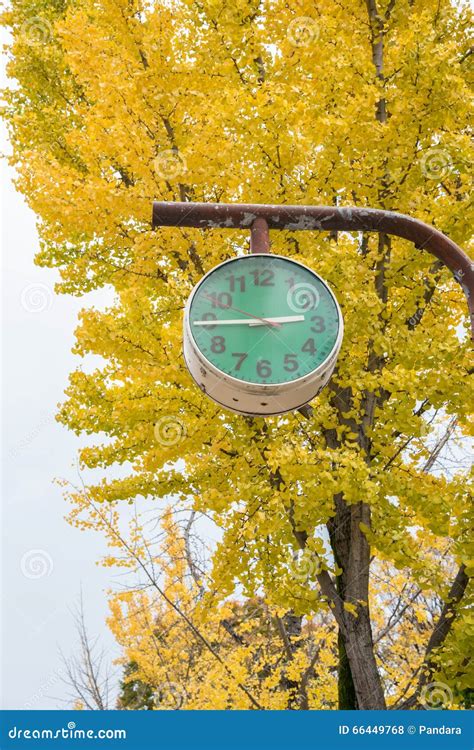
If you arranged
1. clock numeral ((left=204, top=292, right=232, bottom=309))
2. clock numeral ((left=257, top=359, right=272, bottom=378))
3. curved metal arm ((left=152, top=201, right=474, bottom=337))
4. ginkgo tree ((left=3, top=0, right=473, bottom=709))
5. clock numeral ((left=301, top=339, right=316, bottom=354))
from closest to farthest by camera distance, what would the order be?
clock numeral ((left=257, top=359, right=272, bottom=378)) < clock numeral ((left=301, top=339, right=316, bottom=354)) < clock numeral ((left=204, top=292, right=232, bottom=309)) < curved metal arm ((left=152, top=201, right=474, bottom=337)) < ginkgo tree ((left=3, top=0, right=473, bottom=709))

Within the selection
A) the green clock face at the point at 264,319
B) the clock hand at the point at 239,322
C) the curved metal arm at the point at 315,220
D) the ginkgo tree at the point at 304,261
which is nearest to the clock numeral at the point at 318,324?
the green clock face at the point at 264,319

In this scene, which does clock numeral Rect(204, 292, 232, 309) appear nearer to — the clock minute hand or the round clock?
the round clock

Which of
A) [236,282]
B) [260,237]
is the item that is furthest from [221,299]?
[260,237]

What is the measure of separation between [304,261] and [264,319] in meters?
1.79

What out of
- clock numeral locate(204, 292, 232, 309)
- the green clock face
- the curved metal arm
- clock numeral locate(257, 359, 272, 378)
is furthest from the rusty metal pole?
clock numeral locate(257, 359, 272, 378)

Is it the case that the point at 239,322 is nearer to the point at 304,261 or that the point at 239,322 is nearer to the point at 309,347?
the point at 309,347

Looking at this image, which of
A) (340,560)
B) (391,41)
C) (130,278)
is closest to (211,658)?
(340,560)

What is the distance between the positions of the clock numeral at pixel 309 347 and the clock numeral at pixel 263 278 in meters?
0.34

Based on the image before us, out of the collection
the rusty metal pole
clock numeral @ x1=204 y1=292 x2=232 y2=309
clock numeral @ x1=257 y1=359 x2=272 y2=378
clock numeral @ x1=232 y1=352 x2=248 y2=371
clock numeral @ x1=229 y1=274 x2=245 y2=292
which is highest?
the rusty metal pole

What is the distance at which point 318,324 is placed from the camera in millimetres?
2838

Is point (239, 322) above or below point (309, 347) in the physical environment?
above

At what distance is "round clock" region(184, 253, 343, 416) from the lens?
2648 millimetres

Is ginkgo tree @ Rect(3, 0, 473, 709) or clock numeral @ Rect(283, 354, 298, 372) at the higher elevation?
ginkgo tree @ Rect(3, 0, 473, 709)

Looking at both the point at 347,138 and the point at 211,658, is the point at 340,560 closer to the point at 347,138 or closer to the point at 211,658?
the point at 347,138
